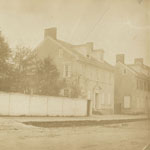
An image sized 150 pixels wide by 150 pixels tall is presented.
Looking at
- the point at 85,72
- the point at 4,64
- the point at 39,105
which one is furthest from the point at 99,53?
the point at 85,72

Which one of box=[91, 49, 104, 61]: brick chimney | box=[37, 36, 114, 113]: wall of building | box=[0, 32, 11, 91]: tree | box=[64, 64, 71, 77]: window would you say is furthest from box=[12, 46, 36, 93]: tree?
box=[64, 64, 71, 77]: window

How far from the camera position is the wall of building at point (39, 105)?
750 centimetres

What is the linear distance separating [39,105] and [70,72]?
170cm

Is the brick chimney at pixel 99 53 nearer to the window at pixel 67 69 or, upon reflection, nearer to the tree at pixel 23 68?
the window at pixel 67 69

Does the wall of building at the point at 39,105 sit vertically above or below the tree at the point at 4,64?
below

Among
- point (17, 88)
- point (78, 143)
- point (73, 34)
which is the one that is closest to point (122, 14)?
point (73, 34)

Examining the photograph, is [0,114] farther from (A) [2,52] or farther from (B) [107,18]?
(B) [107,18]

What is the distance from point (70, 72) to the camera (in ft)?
31.5

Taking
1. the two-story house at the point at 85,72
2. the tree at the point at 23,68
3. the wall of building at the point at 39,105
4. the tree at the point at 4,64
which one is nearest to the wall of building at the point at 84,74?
the two-story house at the point at 85,72

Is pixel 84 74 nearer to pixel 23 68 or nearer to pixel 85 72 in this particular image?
pixel 85 72

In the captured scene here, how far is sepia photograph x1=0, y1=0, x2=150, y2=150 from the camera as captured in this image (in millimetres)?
3924

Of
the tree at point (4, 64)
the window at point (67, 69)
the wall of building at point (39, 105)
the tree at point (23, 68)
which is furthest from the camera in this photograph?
the window at point (67, 69)

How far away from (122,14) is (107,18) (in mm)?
212

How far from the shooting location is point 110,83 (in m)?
11.0
